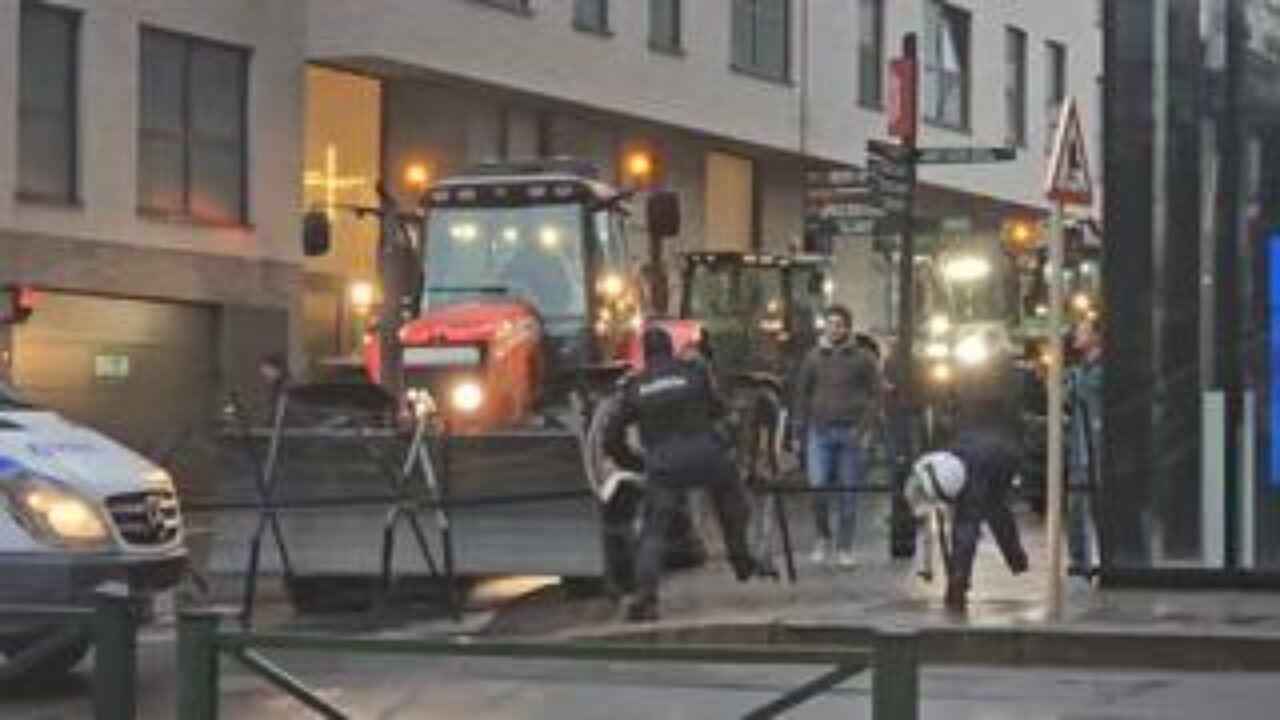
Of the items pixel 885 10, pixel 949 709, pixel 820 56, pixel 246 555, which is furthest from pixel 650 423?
pixel 885 10

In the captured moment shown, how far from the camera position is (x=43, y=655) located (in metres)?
7.16

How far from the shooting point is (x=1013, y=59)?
54.7m

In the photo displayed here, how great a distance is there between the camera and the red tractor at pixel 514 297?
19.9 meters

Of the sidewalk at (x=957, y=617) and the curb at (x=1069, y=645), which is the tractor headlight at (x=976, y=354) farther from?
the curb at (x=1069, y=645)

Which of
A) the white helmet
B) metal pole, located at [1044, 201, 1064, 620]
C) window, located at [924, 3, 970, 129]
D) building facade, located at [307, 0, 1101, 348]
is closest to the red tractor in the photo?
the white helmet

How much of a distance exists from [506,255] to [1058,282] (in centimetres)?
842

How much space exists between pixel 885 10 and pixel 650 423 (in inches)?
1353

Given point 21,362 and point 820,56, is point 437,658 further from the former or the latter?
point 820,56

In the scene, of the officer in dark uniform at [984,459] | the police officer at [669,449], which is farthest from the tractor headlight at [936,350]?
the police officer at [669,449]

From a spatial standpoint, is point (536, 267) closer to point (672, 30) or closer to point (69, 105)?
point (69, 105)

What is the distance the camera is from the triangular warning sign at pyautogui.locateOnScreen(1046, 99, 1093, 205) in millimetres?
14477

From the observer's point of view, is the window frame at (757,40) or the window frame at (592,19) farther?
the window frame at (757,40)

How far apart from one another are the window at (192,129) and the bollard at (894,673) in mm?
25939

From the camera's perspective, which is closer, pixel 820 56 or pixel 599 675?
pixel 599 675
